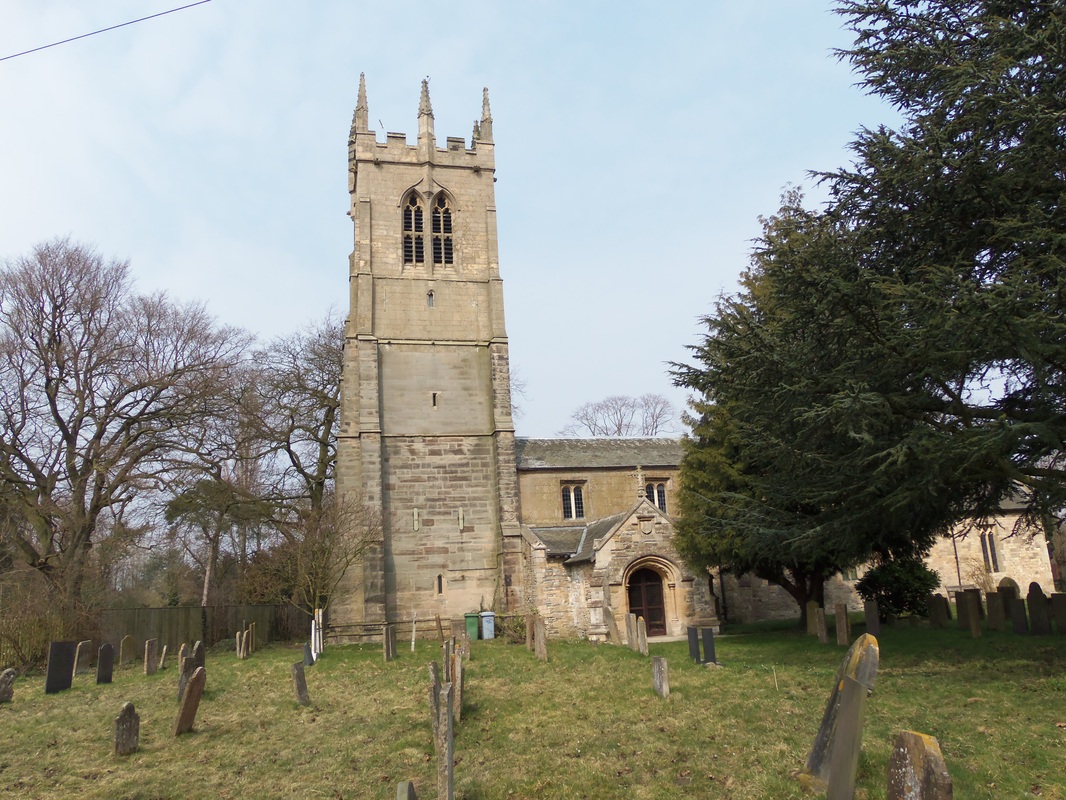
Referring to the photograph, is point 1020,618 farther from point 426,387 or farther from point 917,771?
point 426,387

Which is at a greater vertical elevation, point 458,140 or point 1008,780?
point 458,140

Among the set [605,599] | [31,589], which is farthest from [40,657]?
[605,599]

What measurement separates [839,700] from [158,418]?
75.0 feet

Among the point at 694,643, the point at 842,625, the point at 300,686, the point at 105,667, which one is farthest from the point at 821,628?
the point at 105,667

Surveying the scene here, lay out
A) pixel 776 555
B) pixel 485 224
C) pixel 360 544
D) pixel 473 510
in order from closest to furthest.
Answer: pixel 776 555 < pixel 360 544 < pixel 473 510 < pixel 485 224

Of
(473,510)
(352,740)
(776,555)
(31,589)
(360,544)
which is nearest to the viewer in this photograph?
(352,740)

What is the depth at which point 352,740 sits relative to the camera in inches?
395

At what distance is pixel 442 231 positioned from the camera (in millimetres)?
30844

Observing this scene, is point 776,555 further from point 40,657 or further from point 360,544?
point 40,657

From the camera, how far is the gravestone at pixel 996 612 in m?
17.3

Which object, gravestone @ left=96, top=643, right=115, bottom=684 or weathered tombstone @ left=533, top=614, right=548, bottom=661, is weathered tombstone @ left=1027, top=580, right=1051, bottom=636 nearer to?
weathered tombstone @ left=533, top=614, right=548, bottom=661

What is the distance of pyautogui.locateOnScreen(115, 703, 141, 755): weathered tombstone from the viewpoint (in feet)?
31.5

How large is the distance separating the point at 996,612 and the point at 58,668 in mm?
19610

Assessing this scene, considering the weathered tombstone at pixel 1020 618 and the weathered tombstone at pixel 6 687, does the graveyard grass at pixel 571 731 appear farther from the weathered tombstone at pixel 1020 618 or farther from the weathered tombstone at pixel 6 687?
the weathered tombstone at pixel 1020 618
